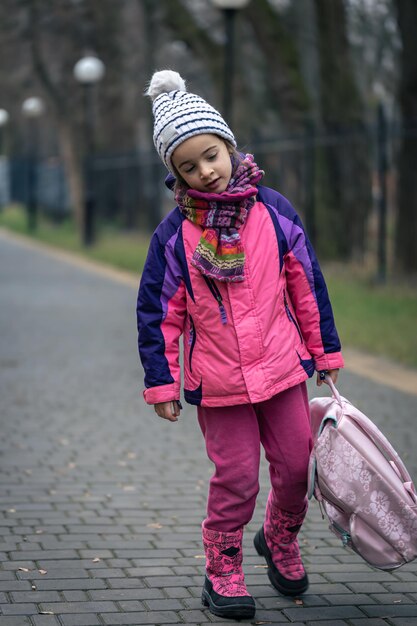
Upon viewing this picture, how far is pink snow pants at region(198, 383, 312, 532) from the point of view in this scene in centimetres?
404

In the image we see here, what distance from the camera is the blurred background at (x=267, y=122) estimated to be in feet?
51.2

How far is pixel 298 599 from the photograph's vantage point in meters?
4.25

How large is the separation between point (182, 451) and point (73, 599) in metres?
2.70

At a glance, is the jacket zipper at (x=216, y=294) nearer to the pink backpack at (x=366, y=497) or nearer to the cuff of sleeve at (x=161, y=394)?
the cuff of sleeve at (x=161, y=394)

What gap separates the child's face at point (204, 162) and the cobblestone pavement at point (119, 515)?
4.22 feet

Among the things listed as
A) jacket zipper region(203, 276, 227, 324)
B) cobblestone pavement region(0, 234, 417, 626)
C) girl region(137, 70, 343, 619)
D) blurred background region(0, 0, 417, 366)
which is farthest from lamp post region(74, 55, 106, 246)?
jacket zipper region(203, 276, 227, 324)

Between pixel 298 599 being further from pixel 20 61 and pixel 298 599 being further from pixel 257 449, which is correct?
pixel 20 61

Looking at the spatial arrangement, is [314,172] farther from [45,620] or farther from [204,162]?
[45,620]

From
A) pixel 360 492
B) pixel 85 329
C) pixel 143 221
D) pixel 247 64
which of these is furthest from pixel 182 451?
pixel 247 64

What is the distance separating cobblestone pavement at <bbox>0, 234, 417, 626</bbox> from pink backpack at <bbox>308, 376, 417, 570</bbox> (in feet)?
0.80

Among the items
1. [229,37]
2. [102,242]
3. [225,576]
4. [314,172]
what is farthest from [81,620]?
[102,242]

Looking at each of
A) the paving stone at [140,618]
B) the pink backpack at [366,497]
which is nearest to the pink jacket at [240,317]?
the pink backpack at [366,497]

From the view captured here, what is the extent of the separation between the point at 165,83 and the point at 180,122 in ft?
0.87

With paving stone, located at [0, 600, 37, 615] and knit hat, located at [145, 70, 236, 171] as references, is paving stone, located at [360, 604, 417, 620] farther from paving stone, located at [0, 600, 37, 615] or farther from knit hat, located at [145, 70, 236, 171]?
knit hat, located at [145, 70, 236, 171]
